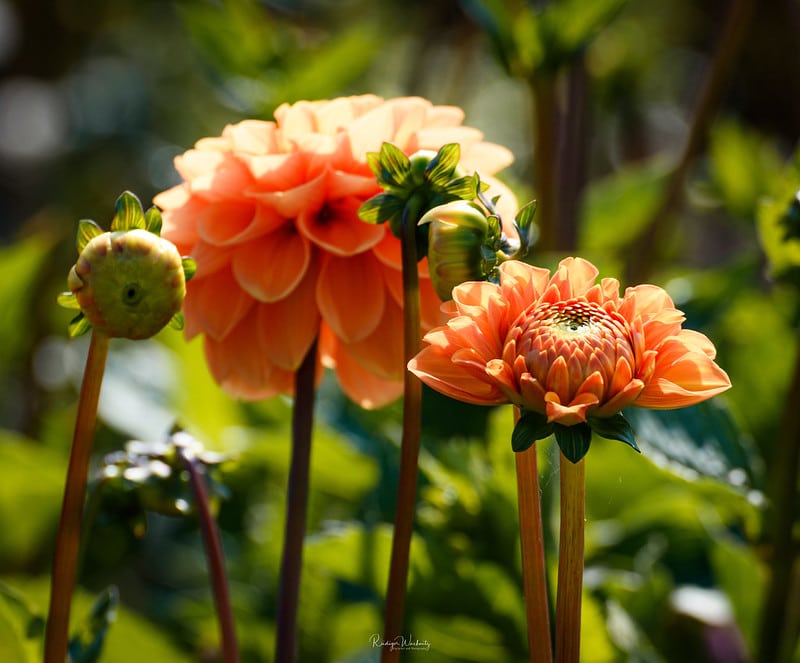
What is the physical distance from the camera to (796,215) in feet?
1.45

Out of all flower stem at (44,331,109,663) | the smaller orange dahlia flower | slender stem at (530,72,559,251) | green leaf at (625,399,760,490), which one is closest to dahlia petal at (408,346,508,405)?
the smaller orange dahlia flower

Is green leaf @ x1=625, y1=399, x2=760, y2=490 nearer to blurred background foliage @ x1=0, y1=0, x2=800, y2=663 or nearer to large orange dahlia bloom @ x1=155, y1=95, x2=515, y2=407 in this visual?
blurred background foliage @ x1=0, y1=0, x2=800, y2=663

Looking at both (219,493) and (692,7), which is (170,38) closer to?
(692,7)

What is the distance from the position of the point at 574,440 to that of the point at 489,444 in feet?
1.22

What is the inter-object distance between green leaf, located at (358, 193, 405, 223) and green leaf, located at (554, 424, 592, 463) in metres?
0.10

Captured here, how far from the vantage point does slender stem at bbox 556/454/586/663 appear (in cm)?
30

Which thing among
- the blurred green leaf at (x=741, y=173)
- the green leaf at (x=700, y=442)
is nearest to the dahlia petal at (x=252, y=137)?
the green leaf at (x=700, y=442)

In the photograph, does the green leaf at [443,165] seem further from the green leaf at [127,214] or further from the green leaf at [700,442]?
the green leaf at [700,442]

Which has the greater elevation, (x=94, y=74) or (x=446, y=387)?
(x=94, y=74)

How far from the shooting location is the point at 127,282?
0.30 metres

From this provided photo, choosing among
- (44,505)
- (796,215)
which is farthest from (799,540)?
(44,505)

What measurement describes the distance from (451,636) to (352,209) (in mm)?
272

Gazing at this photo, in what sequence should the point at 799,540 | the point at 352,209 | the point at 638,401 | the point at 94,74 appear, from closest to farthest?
the point at 638,401 < the point at 352,209 < the point at 799,540 < the point at 94,74

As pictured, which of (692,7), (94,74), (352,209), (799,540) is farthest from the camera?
(94,74)
